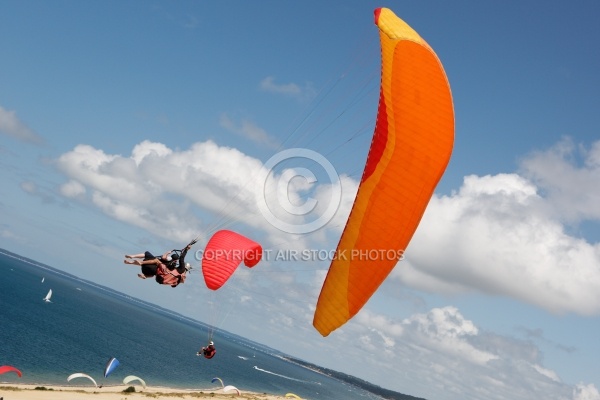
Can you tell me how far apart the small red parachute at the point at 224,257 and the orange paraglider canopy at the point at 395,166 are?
542 centimetres

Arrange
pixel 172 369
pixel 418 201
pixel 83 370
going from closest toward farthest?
pixel 418 201, pixel 83 370, pixel 172 369

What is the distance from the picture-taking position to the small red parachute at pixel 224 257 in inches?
726

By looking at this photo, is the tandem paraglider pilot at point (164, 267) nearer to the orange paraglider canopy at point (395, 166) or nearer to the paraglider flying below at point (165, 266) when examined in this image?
the paraglider flying below at point (165, 266)

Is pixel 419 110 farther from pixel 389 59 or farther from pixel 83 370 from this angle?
pixel 83 370

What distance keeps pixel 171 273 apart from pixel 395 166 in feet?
→ 23.4

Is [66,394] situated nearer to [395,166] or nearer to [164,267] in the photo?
[164,267]

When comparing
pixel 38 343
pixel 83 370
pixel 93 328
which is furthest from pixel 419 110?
pixel 93 328

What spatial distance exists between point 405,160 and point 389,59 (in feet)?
8.99

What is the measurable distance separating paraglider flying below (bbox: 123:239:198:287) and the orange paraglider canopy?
462 cm

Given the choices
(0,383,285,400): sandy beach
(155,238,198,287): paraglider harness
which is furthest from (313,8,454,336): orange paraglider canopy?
(0,383,285,400): sandy beach

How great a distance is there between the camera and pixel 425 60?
13672 mm

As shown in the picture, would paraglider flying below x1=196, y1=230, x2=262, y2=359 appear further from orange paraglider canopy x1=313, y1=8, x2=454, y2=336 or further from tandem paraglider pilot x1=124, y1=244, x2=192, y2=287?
orange paraglider canopy x1=313, y1=8, x2=454, y2=336

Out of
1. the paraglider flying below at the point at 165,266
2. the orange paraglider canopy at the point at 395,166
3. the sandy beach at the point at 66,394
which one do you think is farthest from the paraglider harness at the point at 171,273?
the sandy beach at the point at 66,394

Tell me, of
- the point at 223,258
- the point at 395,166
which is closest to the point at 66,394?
the point at 223,258
